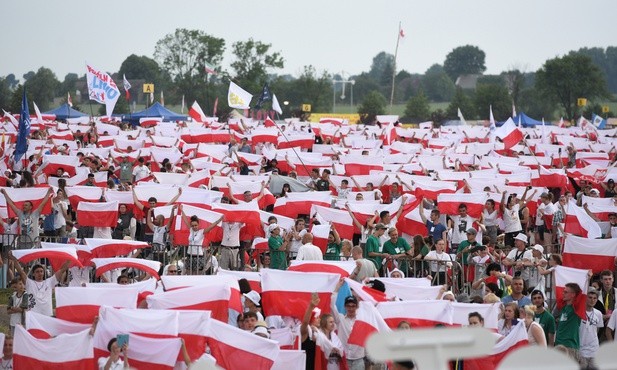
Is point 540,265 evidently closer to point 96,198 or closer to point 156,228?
point 156,228

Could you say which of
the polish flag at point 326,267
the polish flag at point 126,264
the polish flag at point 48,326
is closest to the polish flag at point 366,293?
the polish flag at point 326,267

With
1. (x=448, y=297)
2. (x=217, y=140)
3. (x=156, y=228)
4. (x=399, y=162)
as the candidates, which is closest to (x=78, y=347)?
(x=448, y=297)

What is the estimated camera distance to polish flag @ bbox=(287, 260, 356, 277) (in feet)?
58.9

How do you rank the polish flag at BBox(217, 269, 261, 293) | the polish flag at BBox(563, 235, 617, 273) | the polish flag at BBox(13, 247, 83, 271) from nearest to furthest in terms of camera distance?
the polish flag at BBox(217, 269, 261, 293) → the polish flag at BBox(13, 247, 83, 271) → the polish flag at BBox(563, 235, 617, 273)

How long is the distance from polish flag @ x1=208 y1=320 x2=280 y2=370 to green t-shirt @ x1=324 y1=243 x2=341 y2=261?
6.88 metres

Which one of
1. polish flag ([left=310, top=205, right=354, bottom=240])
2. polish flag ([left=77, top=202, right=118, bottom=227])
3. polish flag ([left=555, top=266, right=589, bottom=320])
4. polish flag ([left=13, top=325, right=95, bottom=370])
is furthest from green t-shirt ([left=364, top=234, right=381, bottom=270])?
polish flag ([left=13, top=325, right=95, bottom=370])

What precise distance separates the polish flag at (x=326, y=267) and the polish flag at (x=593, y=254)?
13.5ft

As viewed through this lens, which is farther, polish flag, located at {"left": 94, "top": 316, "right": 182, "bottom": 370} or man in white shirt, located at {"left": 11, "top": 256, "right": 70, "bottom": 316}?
man in white shirt, located at {"left": 11, "top": 256, "right": 70, "bottom": 316}

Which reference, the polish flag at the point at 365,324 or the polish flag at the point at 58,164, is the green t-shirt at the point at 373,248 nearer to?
the polish flag at the point at 365,324

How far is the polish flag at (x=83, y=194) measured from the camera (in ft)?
87.8

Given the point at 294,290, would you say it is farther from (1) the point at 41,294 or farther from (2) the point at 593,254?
(2) the point at 593,254

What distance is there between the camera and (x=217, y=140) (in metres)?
42.8

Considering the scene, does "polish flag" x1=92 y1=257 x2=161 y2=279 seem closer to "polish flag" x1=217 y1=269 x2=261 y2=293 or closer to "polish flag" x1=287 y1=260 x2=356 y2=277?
"polish flag" x1=217 y1=269 x2=261 y2=293

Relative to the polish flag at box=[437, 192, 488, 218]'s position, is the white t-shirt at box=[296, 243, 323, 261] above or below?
above
